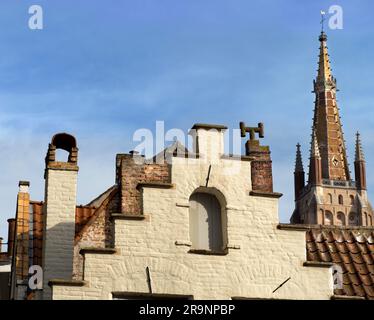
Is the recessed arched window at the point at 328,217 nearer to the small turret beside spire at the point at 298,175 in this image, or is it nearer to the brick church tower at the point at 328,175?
the brick church tower at the point at 328,175

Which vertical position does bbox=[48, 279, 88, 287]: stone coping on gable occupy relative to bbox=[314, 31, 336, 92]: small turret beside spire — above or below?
→ below

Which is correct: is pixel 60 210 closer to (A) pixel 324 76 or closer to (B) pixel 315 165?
(B) pixel 315 165

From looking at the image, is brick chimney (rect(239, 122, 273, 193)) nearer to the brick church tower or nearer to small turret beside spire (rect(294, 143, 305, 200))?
the brick church tower

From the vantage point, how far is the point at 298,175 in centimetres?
18062

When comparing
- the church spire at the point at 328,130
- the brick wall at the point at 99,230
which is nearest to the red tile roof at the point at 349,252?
the brick wall at the point at 99,230

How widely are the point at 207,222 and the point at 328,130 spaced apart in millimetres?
157823

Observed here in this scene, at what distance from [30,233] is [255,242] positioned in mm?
7349

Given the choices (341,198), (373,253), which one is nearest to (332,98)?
(341,198)

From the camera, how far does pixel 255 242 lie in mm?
19578

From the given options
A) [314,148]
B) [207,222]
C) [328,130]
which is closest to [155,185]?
[207,222]

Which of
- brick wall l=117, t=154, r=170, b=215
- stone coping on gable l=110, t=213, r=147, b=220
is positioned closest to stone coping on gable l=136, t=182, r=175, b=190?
stone coping on gable l=110, t=213, r=147, b=220

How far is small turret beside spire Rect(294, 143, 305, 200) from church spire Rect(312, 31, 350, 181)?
15.3 feet

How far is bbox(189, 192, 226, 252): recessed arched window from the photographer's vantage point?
774 inches

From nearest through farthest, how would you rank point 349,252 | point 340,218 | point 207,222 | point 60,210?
point 207,222, point 60,210, point 349,252, point 340,218
